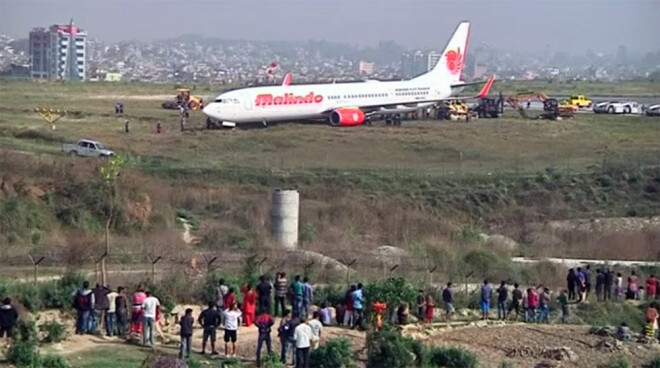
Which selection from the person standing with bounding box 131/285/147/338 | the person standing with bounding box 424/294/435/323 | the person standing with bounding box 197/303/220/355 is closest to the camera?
the person standing with bounding box 197/303/220/355

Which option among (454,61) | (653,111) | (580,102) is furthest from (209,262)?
(580,102)

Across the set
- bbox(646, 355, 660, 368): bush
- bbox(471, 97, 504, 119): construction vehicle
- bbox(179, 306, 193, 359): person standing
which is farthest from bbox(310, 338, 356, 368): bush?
bbox(471, 97, 504, 119): construction vehicle

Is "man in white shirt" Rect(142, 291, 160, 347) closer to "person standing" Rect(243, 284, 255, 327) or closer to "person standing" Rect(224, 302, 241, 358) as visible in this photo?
"person standing" Rect(224, 302, 241, 358)

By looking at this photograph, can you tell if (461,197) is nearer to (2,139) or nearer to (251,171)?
(251,171)

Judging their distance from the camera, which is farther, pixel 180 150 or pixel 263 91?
pixel 263 91

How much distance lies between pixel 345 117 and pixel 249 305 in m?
34.9

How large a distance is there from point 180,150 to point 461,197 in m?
11.0

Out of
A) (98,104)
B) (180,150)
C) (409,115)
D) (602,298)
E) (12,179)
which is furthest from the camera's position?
(98,104)

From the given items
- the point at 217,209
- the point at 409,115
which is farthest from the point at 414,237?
the point at 409,115

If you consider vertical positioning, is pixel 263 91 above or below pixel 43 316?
above

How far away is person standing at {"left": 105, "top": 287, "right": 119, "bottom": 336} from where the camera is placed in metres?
19.7

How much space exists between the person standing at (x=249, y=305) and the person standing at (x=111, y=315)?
2034 mm

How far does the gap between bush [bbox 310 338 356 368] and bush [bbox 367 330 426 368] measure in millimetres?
336

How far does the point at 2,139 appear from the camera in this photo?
45.9m
